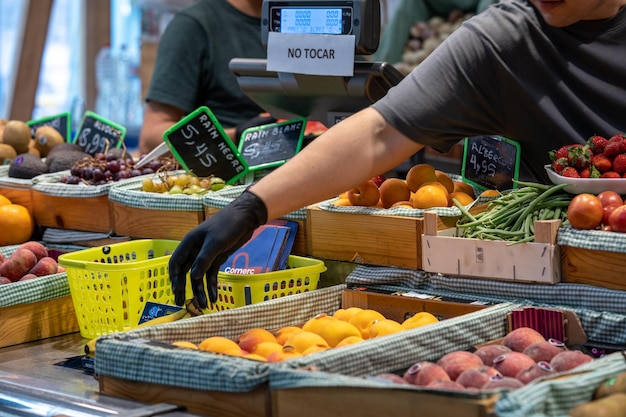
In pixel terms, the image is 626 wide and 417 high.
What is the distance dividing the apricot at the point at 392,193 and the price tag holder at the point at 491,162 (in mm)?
246

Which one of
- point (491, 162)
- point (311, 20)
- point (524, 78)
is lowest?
point (491, 162)

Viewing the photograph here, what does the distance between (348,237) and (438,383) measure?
0.91 meters

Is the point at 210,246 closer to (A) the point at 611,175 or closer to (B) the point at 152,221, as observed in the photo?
(B) the point at 152,221

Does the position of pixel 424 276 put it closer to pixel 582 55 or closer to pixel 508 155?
pixel 508 155

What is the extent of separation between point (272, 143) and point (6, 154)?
140 centimetres

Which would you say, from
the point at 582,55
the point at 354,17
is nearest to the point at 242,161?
the point at 354,17

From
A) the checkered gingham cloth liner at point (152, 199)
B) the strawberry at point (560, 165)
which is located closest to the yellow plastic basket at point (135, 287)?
the checkered gingham cloth liner at point (152, 199)

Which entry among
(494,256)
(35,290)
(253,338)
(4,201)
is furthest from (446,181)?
(4,201)

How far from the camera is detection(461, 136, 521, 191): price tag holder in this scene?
9.10 ft

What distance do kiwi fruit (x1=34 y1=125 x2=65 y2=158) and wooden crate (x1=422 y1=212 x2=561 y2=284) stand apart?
2.19m

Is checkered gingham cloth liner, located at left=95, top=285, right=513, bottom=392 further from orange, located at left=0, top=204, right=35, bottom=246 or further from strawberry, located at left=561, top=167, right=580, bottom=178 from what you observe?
orange, located at left=0, top=204, right=35, bottom=246

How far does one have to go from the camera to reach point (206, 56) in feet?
15.4

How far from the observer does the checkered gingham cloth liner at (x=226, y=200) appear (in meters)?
2.86

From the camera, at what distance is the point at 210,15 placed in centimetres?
466
